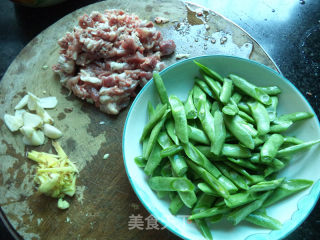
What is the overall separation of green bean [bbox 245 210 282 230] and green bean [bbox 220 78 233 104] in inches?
32.8

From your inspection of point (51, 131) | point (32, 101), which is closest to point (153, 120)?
point (51, 131)

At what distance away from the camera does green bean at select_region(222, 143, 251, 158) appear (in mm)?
1969

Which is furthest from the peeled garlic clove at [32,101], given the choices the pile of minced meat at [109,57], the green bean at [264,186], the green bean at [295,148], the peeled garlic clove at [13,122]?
the green bean at [295,148]

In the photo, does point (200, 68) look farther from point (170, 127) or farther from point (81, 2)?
point (81, 2)

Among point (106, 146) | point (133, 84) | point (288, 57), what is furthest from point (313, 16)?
point (106, 146)

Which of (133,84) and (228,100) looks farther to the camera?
(133,84)

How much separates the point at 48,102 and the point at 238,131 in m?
1.69

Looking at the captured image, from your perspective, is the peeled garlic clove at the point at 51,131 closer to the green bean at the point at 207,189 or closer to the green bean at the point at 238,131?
the green bean at the point at 207,189

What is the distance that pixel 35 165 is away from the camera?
2.38 m

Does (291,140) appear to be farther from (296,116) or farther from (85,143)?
(85,143)

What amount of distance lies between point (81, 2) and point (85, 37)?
1.15 meters

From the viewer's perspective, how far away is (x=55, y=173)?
2254 millimetres

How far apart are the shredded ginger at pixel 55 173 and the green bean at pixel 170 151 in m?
0.84

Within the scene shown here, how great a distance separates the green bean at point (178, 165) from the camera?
6.35ft
